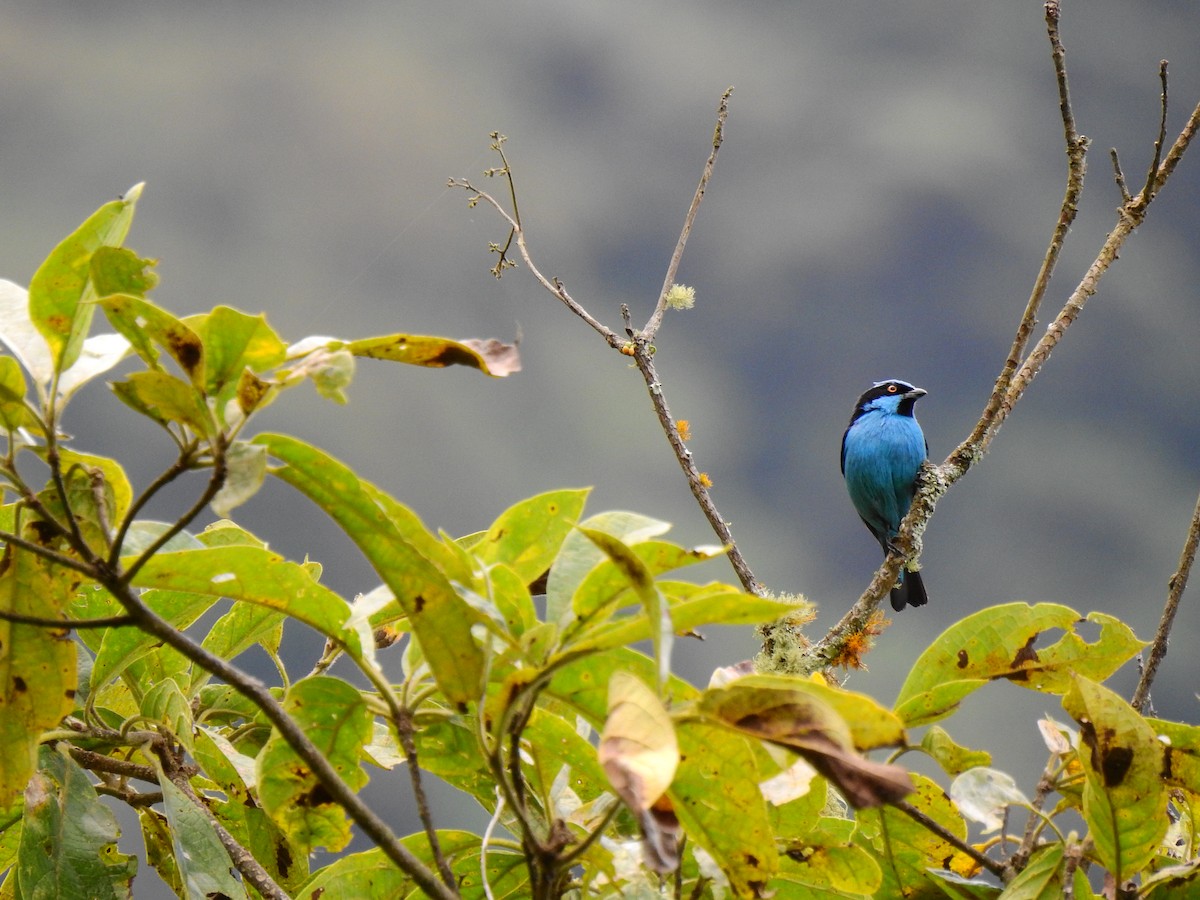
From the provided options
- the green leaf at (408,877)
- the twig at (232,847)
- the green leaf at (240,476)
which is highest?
the green leaf at (240,476)

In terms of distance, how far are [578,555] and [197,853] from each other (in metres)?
0.76

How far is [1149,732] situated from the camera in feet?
4.28

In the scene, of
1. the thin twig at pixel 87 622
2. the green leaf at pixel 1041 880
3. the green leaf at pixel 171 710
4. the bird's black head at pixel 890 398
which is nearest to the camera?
the thin twig at pixel 87 622

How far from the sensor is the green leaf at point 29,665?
1263mm

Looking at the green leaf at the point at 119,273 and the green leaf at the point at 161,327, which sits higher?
the green leaf at the point at 119,273

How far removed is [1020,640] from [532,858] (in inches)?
30.8

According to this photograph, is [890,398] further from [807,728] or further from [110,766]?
[807,728]

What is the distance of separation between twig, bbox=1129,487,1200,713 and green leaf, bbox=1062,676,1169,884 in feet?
2.78

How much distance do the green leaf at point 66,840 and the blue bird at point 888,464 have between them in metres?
6.28

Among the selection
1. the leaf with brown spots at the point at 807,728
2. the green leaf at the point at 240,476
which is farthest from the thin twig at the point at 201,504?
the leaf with brown spots at the point at 807,728

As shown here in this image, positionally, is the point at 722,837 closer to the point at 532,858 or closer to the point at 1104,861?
the point at 532,858

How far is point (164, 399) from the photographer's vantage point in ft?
3.34

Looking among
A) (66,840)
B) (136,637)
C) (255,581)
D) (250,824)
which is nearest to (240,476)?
(255,581)

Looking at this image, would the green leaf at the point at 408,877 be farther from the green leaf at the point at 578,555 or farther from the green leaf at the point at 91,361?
the green leaf at the point at 91,361
